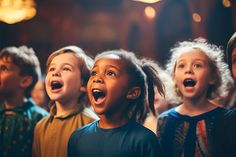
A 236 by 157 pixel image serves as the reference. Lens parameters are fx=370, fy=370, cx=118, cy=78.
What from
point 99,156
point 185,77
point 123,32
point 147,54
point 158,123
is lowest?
point 99,156

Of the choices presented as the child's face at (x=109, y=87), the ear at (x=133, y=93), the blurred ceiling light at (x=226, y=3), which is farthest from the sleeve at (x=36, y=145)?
the blurred ceiling light at (x=226, y=3)

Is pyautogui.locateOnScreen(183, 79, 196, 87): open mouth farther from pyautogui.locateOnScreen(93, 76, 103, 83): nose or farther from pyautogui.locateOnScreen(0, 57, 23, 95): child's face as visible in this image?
pyautogui.locateOnScreen(0, 57, 23, 95): child's face

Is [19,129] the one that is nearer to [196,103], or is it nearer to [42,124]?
[42,124]

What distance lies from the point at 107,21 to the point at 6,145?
2.80 ft

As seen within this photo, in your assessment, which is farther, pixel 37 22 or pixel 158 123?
pixel 37 22

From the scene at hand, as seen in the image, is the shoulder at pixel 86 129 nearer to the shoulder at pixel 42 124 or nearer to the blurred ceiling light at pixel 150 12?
the shoulder at pixel 42 124

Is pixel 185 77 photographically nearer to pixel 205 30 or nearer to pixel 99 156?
pixel 205 30

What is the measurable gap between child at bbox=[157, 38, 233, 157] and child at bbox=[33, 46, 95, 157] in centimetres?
42

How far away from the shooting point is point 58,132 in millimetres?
1861

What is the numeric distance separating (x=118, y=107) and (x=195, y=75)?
373 millimetres

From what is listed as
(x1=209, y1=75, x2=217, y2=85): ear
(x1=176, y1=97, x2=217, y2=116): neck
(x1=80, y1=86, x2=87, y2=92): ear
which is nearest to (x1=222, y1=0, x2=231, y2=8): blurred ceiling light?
(x1=209, y1=75, x2=217, y2=85): ear

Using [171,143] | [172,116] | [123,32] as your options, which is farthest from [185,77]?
[123,32]

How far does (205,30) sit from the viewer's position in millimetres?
1749

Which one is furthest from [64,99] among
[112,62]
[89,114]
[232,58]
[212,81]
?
[232,58]
